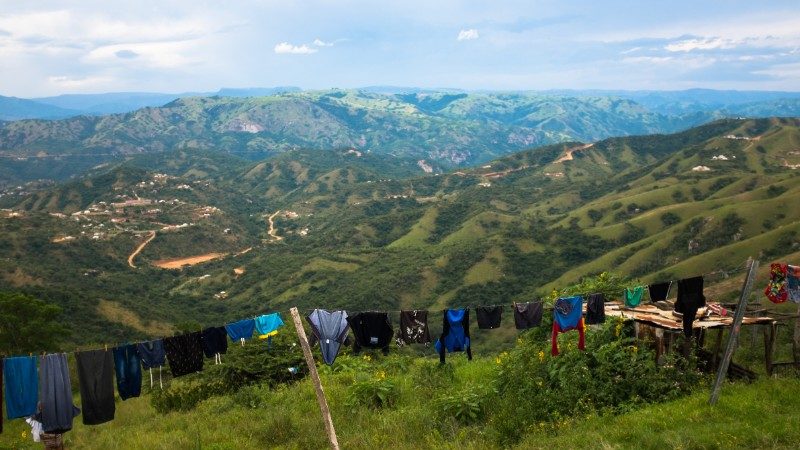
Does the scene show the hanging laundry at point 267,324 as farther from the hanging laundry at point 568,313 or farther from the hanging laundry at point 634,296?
the hanging laundry at point 634,296

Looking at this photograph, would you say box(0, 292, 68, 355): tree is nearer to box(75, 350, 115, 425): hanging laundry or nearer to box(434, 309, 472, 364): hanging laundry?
box(75, 350, 115, 425): hanging laundry

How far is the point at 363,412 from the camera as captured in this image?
49.8 feet

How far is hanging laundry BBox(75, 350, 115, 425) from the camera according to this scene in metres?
13.4

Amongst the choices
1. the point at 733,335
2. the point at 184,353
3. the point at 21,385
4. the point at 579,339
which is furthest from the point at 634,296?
the point at 21,385

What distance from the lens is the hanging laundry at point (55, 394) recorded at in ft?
41.2

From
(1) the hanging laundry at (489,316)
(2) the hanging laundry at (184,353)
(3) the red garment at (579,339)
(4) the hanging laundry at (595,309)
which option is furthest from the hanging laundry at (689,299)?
(2) the hanging laundry at (184,353)

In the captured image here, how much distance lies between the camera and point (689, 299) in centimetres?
1404

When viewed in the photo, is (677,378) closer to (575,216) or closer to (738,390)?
(738,390)

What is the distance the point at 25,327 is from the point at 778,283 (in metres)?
52.6

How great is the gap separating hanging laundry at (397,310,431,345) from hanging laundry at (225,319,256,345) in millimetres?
5196

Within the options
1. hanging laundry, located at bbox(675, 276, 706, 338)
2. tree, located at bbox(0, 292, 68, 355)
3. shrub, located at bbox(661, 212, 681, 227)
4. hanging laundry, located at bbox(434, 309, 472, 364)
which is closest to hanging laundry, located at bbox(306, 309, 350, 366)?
hanging laundry, located at bbox(434, 309, 472, 364)

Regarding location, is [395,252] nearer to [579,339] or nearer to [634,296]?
[634,296]

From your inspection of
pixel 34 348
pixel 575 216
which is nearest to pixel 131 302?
pixel 34 348

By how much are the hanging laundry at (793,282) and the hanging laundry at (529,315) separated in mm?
6682
